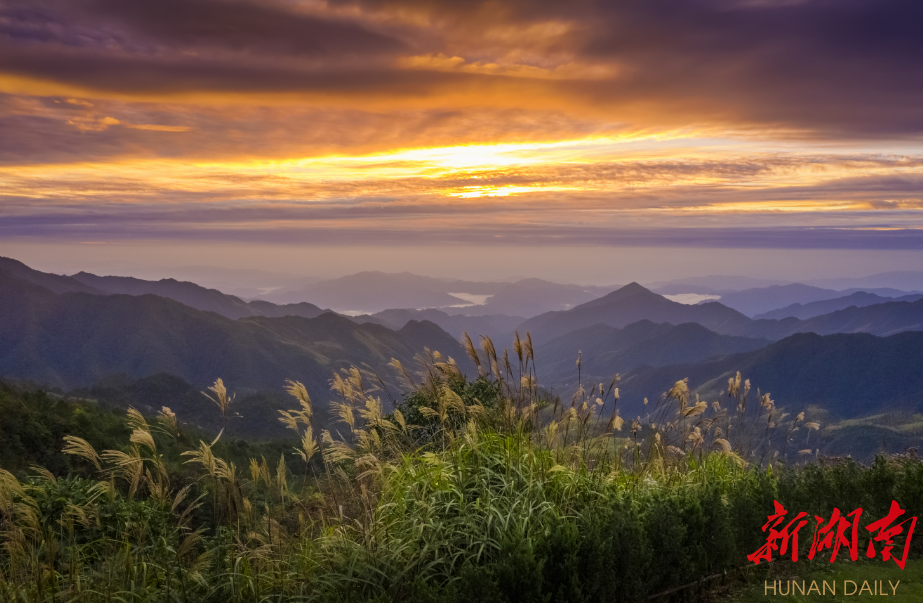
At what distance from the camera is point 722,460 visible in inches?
285

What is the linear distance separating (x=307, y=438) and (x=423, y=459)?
1.20 metres

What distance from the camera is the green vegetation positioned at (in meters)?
4.38

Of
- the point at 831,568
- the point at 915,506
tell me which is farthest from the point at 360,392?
the point at 915,506

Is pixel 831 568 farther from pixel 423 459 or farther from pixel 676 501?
→ pixel 423 459
